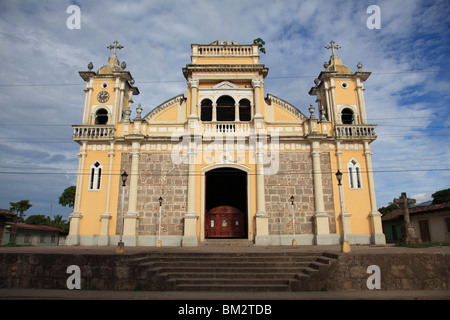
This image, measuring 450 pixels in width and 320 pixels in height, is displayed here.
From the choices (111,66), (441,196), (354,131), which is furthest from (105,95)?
(441,196)

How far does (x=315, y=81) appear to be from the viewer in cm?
2227

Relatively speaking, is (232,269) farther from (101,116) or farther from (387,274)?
(101,116)

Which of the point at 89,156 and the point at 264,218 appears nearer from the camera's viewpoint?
the point at 264,218

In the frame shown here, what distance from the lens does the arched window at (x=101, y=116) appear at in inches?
823

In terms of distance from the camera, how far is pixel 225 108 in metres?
22.1

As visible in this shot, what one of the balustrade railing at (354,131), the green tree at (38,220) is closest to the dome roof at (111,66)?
the balustrade railing at (354,131)

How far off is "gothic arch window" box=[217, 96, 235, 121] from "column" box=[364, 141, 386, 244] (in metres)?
9.63

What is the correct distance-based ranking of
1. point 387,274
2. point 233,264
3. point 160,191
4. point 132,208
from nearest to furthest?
point 387,274 → point 233,264 → point 132,208 → point 160,191

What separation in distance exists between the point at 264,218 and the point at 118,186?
958 centimetres

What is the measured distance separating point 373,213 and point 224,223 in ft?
31.5
